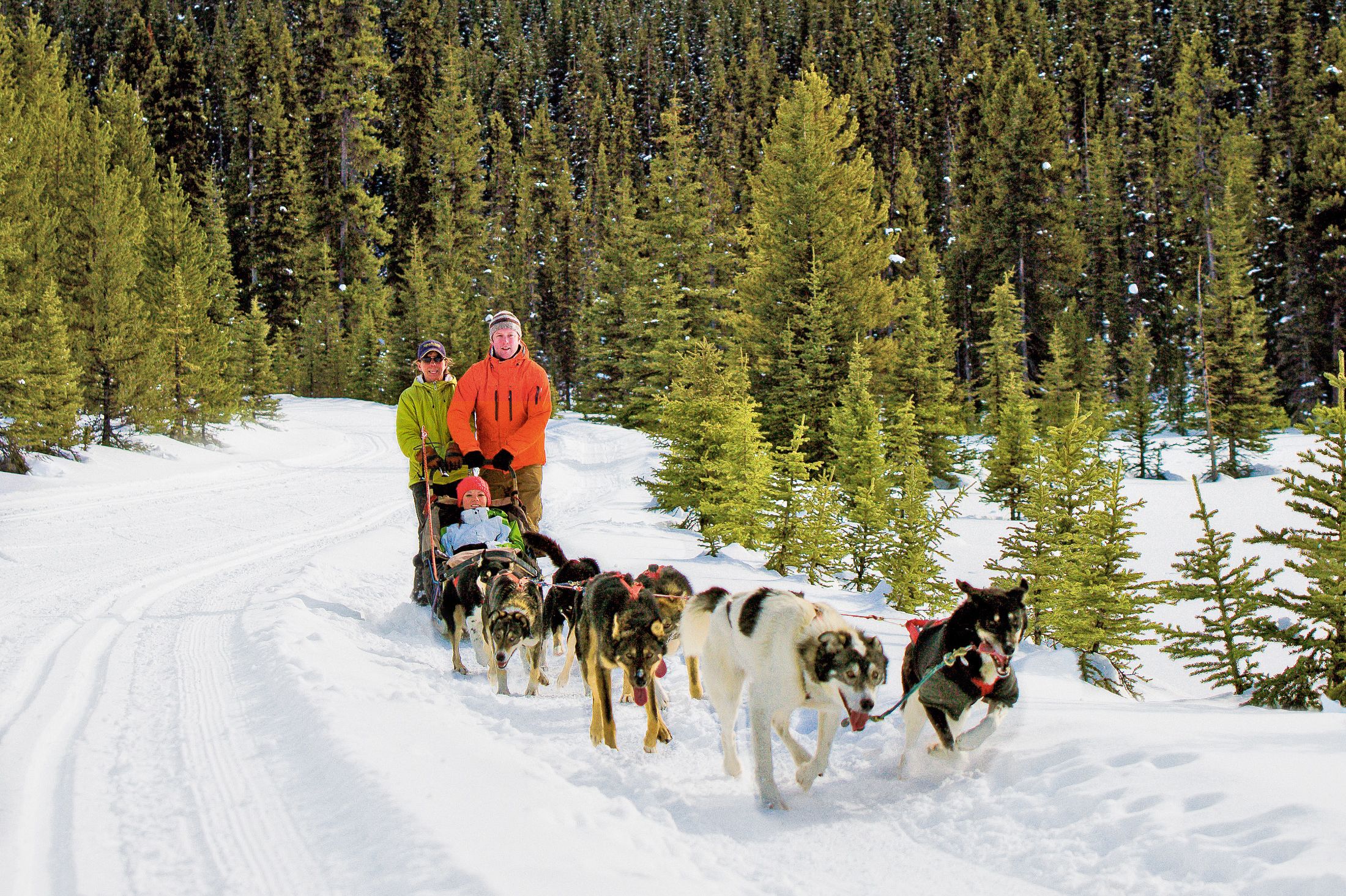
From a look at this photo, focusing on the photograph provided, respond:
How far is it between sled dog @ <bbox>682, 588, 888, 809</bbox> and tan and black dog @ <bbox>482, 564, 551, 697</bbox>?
1.73 meters

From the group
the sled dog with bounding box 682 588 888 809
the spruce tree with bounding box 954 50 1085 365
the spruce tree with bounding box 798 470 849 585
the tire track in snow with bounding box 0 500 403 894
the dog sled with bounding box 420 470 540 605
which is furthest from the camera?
the spruce tree with bounding box 954 50 1085 365

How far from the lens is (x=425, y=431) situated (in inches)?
298

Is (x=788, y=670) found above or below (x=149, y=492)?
above

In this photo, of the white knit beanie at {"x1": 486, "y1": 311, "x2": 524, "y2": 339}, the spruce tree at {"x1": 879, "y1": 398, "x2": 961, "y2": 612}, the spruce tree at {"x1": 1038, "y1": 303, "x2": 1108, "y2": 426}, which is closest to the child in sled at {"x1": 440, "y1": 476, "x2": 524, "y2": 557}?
the white knit beanie at {"x1": 486, "y1": 311, "x2": 524, "y2": 339}

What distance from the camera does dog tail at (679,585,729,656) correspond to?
4207 mm

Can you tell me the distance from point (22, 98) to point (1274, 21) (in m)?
56.1

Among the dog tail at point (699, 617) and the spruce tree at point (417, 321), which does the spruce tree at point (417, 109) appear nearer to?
the spruce tree at point (417, 321)

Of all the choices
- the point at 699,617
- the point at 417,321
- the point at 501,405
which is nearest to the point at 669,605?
the point at 699,617

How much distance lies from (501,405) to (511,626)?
8.38 feet

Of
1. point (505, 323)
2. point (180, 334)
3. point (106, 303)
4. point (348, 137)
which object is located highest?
point (348, 137)

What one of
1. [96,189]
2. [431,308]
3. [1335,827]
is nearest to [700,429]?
[1335,827]

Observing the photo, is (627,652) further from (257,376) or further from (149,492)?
(257,376)

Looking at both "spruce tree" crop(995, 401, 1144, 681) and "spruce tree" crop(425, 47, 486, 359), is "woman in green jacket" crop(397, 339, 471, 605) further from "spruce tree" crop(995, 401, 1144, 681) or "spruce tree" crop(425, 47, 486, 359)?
"spruce tree" crop(425, 47, 486, 359)

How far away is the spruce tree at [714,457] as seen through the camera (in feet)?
34.1
